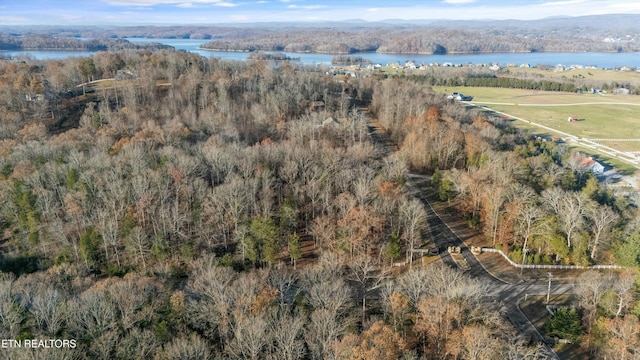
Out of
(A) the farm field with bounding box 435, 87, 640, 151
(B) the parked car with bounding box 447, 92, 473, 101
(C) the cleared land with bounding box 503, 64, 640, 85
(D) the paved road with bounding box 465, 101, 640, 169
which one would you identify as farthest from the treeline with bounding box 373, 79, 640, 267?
(C) the cleared land with bounding box 503, 64, 640, 85

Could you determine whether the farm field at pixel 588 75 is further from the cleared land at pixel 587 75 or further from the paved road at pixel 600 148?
the paved road at pixel 600 148

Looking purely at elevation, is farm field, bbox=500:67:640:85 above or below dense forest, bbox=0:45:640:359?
above

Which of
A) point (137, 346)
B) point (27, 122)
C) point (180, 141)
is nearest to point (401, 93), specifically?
point (180, 141)

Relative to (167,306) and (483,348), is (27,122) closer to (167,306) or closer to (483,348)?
(167,306)

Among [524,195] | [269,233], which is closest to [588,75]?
[524,195]

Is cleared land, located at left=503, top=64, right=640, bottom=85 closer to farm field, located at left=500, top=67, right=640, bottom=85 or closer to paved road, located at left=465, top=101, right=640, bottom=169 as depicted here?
Result: farm field, located at left=500, top=67, right=640, bottom=85

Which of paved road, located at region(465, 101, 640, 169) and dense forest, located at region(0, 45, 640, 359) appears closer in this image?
dense forest, located at region(0, 45, 640, 359)

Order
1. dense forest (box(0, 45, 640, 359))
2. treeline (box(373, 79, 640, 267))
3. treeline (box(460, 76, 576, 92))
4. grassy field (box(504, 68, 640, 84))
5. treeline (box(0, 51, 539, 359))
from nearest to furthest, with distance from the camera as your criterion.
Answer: treeline (box(0, 51, 539, 359)) → dense forest (box(0, 45, 640, 359)) → treeline (box(373, 79, 640, 267)) → treeline (box(460, 76, 576, 92)) → grassy field (box(504, 68, 640, 84))
